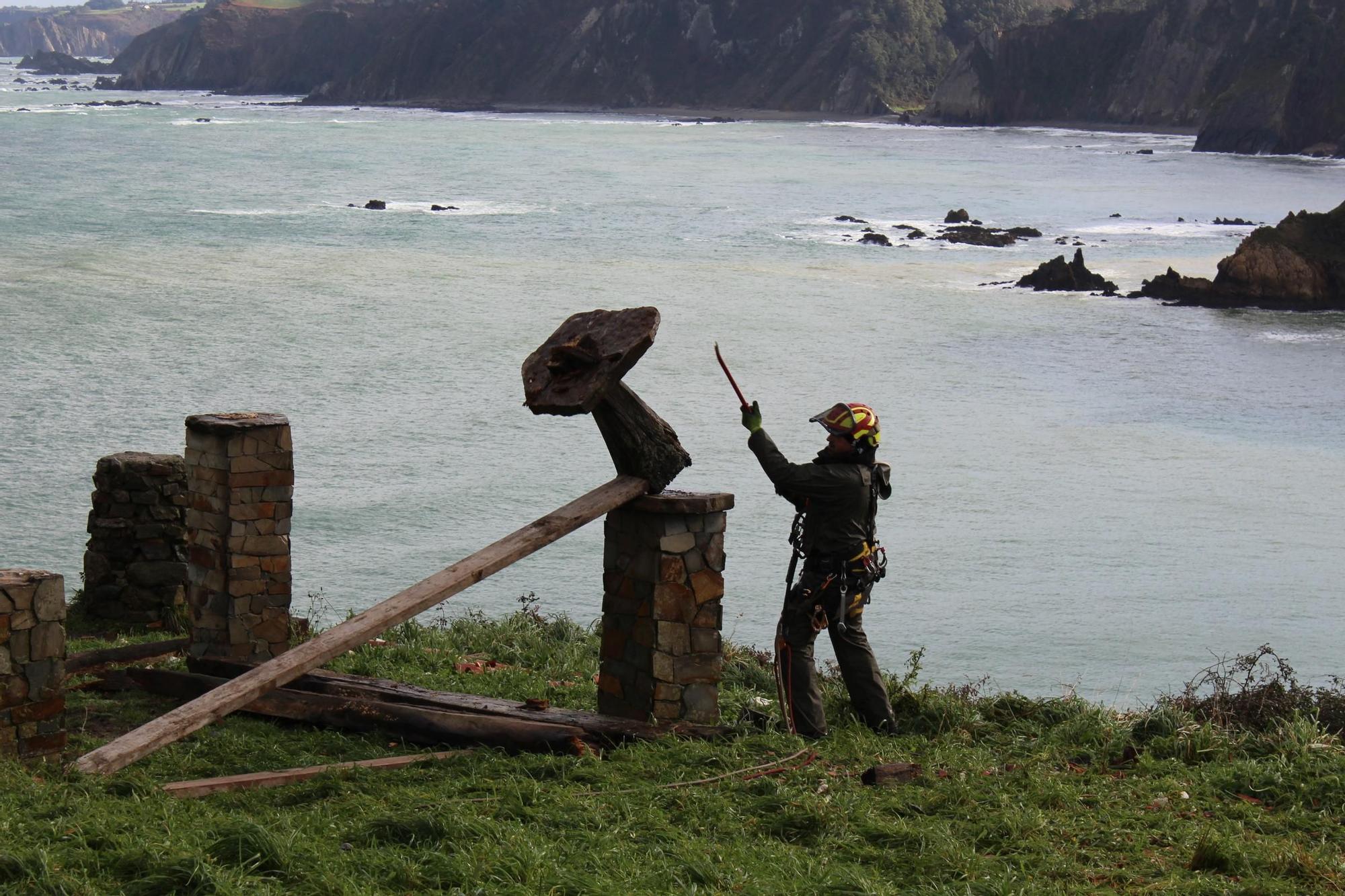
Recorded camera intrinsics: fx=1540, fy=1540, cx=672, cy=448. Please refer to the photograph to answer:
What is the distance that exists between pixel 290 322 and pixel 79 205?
85.7ft

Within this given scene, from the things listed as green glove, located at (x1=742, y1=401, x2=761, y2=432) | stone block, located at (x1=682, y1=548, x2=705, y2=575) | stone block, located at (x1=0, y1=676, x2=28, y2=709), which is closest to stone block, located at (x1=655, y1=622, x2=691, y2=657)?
stone block, located at (x1=682, y1=548, x2=705, y2=575)

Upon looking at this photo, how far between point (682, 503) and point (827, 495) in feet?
2.60

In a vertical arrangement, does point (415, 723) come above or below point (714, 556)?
below

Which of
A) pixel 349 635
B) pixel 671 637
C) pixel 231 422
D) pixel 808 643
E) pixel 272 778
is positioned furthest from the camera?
pixel 231 422

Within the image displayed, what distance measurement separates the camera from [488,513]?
788 inches

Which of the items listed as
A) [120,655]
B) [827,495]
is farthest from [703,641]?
[120,655]

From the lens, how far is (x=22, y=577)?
7.25 metres

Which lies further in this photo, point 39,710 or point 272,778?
point 39,710

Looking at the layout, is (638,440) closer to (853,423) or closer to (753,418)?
(753,418)

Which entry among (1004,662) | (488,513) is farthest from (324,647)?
(488,513)

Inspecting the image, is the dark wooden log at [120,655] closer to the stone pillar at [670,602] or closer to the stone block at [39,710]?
the stone block at [39,710]

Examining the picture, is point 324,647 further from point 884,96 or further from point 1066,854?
point 884,96

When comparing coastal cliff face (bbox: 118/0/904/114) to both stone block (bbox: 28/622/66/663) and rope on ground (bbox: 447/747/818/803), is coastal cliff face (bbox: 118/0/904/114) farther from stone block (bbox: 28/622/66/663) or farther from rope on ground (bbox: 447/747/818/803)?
stone block (bbox: 28/622/66/663)

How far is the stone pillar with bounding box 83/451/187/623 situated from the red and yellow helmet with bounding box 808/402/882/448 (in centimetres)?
636
